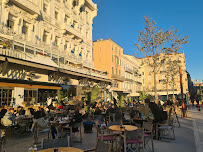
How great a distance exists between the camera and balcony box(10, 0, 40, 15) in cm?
1507

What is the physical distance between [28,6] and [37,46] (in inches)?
151

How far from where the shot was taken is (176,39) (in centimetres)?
1443

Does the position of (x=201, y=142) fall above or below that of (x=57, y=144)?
below

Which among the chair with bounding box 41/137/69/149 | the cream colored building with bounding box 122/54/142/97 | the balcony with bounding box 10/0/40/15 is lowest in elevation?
the chair with bounding box 41/137/69/149

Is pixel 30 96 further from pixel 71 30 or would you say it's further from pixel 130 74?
pixel 130 74

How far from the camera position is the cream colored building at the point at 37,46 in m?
13.3

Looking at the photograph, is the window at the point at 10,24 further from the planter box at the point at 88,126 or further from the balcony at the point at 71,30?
the planter box at the point at 88,126

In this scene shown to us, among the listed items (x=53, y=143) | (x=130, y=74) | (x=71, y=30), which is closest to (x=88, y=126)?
(x=53, y=143)

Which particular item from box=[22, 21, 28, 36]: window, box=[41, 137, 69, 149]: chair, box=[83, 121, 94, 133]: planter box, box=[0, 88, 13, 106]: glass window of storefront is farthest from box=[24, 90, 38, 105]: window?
box=[41, 137, 69, 149]: chair

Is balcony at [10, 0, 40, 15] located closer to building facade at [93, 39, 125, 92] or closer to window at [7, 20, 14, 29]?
window at [7, 20, 14, 29]

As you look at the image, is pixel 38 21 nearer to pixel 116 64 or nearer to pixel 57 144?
pixel 57 144

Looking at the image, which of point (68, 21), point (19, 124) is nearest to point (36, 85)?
point (19, 124)

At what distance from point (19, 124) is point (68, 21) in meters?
18.9

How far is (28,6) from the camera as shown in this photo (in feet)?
52.2
